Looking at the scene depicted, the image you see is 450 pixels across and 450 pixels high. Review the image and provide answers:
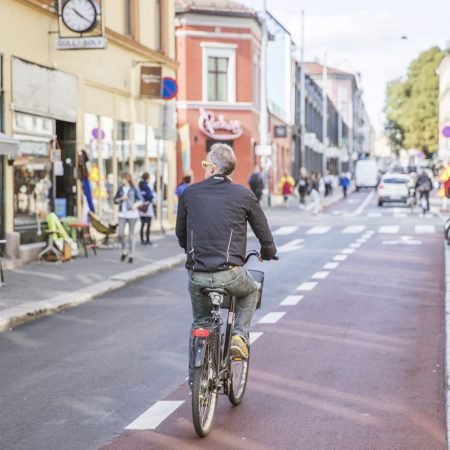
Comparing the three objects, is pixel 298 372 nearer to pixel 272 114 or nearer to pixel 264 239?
pixel 264 239

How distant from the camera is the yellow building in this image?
18609mm

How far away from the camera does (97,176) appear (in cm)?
2447

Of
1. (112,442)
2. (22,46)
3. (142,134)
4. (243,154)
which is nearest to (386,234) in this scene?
(142,134)

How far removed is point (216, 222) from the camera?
666 cm

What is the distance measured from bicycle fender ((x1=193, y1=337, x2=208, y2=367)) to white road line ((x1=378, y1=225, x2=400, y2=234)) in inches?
904

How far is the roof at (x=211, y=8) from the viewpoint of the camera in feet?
148

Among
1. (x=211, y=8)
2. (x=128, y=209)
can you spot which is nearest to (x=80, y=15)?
(x=128, y=209)

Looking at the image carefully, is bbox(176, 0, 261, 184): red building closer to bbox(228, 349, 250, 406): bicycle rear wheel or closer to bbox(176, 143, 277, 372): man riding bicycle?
bbox(228, 349, 250, 406): bicycle rear wheel

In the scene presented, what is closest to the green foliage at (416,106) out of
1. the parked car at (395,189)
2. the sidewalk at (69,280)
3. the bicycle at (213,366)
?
the parked car at (395,189)

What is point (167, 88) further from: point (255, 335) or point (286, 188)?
point (286, 188)

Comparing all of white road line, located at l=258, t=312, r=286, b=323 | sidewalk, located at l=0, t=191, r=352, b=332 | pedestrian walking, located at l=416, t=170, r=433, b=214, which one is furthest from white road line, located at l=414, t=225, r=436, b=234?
white road line, located at l=258, t=312, r=286, b=323

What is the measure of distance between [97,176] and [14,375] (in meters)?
16.2

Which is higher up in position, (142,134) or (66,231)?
(142,134)

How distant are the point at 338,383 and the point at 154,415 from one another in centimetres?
172
